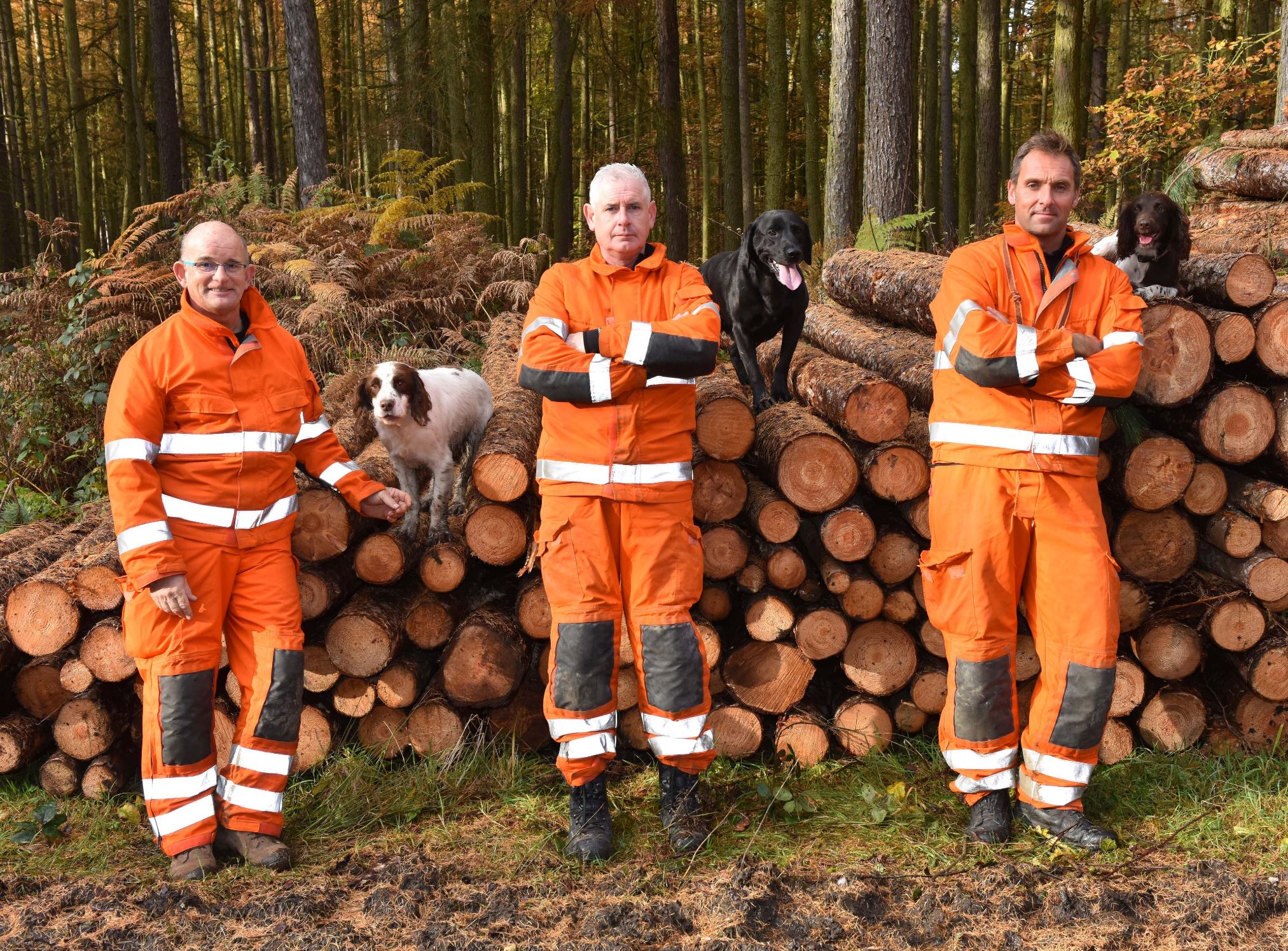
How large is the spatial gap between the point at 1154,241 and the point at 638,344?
9.35ft

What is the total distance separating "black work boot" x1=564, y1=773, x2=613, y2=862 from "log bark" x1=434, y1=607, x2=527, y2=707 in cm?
73

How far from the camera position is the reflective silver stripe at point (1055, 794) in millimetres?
3648

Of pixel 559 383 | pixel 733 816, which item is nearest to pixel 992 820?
pixel 733 816

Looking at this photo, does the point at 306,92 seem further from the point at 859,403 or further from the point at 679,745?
the point at 679,745

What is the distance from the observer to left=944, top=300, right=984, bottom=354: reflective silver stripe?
3555mm

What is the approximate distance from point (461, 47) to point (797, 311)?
428 inches

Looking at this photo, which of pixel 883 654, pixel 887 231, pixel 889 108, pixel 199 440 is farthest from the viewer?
pixel 889 108

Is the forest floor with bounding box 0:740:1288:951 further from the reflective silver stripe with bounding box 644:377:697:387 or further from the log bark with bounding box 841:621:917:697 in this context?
the reflective silver stripe with bounding box 644:377:697:387

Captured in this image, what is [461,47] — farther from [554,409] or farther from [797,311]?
[554,409]

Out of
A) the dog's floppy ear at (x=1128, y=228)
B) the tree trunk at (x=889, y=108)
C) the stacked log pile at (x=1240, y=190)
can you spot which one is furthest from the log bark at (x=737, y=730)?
the tree trunk at (x=889, y=108)

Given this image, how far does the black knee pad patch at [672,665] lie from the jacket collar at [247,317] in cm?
200

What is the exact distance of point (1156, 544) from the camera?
4.30 metres

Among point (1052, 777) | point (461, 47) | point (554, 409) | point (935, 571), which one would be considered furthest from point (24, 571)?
point (461, 47)

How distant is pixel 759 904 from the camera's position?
326 centimetres
